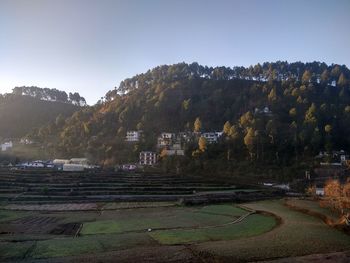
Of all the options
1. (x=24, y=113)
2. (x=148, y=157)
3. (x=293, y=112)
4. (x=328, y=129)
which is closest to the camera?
(x=328, y=129)

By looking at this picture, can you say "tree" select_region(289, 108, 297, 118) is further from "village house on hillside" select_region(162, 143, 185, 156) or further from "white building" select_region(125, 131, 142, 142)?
"white building" select_region(125, 131, 142, 142)

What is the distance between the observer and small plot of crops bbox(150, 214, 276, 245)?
2244cm

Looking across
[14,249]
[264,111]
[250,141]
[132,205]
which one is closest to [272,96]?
[264,111]

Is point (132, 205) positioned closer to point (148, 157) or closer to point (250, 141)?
point (250, 141)

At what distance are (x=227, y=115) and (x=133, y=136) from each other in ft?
70.8

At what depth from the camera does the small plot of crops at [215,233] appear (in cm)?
2244

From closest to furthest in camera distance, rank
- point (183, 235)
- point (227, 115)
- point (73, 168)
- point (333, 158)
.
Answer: point (183, 235)
point (333, 158)
point (73, 168)
point (227, 115)

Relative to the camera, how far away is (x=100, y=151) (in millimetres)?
76875

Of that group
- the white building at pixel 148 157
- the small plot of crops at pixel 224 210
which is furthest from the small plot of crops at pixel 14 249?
the white building at pixel 148 157

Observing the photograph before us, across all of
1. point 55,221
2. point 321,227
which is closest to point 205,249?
point 321,227

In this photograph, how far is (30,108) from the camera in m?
118

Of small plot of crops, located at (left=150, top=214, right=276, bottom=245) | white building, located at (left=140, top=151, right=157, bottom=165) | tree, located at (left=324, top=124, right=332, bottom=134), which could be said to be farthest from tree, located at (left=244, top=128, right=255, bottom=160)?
small plot of crops, located at (left=150, top=214, right=276, bottom=245)

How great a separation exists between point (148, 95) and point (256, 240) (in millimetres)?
84986

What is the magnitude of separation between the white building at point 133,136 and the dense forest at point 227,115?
4.17ft
